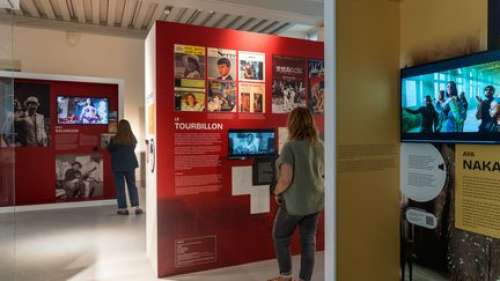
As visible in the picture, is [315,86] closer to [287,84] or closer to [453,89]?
[287,84]

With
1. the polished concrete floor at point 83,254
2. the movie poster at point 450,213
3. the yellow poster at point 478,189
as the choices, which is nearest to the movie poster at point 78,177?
the polished concrete floor at point 83,254

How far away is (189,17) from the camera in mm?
7418

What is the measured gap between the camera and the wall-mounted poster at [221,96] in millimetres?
3756

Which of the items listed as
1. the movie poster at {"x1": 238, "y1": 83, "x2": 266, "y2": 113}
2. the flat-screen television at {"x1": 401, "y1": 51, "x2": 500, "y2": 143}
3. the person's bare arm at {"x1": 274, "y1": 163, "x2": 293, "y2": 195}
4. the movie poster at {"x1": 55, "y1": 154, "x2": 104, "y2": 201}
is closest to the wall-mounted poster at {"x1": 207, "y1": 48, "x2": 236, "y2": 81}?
the movie poster at {"x1": 238, "y1": 83, "x2": 266, "y2": 113}

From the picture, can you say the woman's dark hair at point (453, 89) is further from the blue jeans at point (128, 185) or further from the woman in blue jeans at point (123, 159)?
the blue jeans at point (128, 185)

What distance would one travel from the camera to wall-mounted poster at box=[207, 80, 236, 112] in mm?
3756

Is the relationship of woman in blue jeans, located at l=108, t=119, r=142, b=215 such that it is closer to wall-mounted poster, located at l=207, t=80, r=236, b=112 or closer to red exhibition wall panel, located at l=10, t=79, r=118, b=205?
red exhibition wall panel, located at l=10, t=79, r=118, b=205

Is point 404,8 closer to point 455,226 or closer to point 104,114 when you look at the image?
point 455,226

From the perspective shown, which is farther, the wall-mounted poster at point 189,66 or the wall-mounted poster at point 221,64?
the wall-mounted poster at point 221,64

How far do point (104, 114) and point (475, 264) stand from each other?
7.29 meters

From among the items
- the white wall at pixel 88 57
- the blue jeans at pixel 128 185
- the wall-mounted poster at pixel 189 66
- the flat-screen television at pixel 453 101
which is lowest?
the blue jeans at pixel 128 185

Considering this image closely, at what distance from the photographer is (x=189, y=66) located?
364 centimetres

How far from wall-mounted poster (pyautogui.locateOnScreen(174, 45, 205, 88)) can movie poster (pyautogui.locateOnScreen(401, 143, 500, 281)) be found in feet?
8.57

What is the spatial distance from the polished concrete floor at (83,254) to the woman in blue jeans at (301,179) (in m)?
0.91
